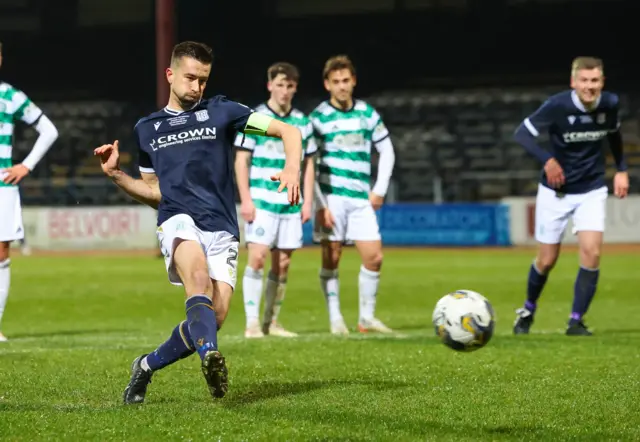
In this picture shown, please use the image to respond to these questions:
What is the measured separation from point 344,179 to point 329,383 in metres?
3.88

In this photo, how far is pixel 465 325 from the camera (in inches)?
217

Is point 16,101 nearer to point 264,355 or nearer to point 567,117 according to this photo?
point 264,355

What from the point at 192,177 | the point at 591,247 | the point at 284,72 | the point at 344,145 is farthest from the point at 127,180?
the point at 591,247

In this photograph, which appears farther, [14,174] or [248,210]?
[248,210]

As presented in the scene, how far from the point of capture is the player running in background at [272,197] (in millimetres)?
9656

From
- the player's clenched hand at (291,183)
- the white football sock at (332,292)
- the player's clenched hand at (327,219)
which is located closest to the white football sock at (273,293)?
the white football sock at (332,292)

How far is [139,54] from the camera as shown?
112ft

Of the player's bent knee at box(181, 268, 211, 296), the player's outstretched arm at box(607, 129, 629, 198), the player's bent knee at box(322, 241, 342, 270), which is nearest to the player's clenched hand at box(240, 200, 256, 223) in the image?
the player's bent knee at box(322, 241, 342, 270)

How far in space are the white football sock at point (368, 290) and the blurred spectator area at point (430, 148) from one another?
18878mm

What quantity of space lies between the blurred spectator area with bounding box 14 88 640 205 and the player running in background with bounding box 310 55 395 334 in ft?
62.3

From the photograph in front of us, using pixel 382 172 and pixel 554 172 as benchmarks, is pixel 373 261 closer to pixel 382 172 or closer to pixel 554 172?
pixel 382 172

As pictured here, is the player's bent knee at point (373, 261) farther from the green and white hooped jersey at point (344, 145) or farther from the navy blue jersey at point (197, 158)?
the navy blue jersey at point (197, 158)

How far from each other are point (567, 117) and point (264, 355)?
3.54 metres

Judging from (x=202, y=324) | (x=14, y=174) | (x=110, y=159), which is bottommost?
(x=202, y=324)
